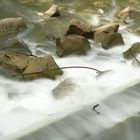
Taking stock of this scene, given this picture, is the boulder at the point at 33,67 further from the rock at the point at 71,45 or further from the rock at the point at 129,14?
the rock at the point at 129,14

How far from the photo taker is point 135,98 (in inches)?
220

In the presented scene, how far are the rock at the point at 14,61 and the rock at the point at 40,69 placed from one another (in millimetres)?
90

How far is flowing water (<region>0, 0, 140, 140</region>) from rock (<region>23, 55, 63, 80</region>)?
8cm

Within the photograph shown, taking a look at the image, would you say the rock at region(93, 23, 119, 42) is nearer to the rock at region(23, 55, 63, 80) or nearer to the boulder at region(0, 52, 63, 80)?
the boulder at region(0, 52, 63, 80)

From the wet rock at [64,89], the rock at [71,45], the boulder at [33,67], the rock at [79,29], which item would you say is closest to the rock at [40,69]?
the boulder at [33,67]

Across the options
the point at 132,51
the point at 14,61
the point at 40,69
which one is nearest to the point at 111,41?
the point at 132,51

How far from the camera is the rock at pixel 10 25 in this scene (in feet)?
24.7

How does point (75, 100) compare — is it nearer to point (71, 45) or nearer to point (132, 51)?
point (71, 45)

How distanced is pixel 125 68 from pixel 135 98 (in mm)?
850

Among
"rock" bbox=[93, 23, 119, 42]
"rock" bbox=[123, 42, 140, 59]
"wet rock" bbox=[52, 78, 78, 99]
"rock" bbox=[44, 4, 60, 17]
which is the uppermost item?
"wet rock" bbox=[52, 78, 78, 99]

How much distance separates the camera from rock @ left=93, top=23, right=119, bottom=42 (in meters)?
7.12

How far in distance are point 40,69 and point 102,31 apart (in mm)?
1718

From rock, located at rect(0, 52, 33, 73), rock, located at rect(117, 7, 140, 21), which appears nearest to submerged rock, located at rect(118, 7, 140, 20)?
rock, located at rect(117, 7, 140, 21)

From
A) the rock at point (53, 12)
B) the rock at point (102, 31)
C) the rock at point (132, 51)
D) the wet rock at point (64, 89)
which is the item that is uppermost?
the wet rock at point (64, 89)
